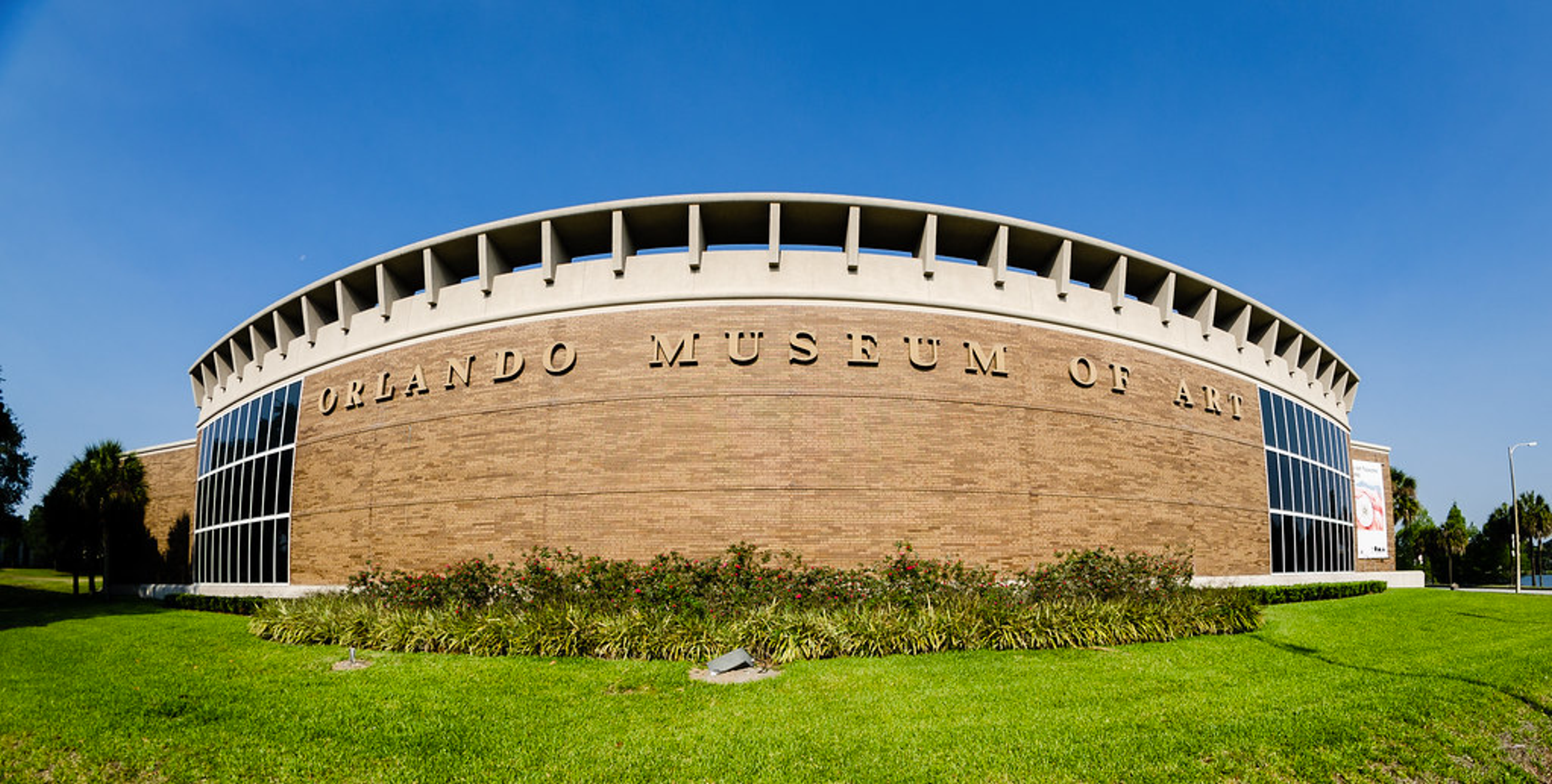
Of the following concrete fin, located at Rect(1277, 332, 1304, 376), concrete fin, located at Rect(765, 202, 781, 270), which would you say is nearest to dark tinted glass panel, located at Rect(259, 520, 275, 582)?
concrete fin, located at Rect(765, 202, 781, 270)

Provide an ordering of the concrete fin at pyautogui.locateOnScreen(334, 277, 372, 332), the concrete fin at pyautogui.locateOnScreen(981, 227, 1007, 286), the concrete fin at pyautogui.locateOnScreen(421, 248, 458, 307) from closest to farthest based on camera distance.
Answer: the concrete fin at pyautogui.locateOnScreen(981, 227, 1007, 286) < the concrete fin at pyautogui.locateOnScreen(421, 248, 458, 307) < the concrete fin at pyautogui.locateOnScreen(334, 277, 372, 332)

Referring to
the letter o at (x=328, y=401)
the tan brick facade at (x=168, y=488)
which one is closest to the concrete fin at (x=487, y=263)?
the letter o at (x=328, y=401)

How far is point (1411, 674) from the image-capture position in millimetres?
10250

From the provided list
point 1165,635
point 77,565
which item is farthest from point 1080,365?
point 77,565

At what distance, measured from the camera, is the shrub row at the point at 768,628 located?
11797 mm

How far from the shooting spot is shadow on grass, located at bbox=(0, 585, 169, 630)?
19.9 m

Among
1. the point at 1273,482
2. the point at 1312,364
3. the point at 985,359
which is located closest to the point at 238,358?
the point at 985,359

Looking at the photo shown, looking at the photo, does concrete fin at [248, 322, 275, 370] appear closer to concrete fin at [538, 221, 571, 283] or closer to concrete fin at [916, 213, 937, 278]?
concrete fin at [538, 221, 571, 283]

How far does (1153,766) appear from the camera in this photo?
6.63 metres

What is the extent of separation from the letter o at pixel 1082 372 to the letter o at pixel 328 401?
20.2 m

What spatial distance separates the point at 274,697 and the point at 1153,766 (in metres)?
10.1

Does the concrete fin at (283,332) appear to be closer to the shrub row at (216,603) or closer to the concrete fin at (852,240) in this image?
the shrub row at (216,603)

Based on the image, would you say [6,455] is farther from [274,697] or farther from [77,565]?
[274,697]

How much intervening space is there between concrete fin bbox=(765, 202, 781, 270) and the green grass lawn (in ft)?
31.0
